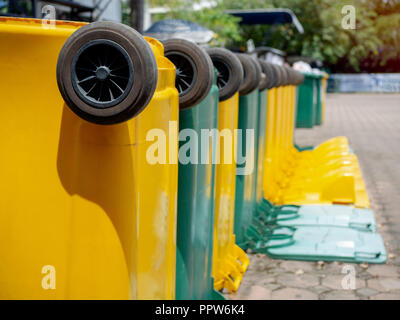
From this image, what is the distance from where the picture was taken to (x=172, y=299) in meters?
2.67

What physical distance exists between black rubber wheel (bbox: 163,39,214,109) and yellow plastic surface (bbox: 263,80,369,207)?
3349mm

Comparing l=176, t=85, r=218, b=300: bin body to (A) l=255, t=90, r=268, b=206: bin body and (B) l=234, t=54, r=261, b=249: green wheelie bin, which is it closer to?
(B) l=234, t=54, r=261, b=249: green wheelie bin

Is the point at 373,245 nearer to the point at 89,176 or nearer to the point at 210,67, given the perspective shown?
the point at 210,67

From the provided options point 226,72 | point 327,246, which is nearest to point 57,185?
point 226,72

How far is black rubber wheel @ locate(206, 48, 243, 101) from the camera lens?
3838 millimetres

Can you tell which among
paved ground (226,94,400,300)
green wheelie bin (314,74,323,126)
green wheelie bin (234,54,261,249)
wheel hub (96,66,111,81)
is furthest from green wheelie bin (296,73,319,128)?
wheel hub (96,66,111,81)

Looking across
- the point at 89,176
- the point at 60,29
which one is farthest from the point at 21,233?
the point at 60,29

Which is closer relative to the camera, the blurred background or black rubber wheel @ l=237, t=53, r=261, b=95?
black rubber wheel @ l=237, t=53, r=261, b=95

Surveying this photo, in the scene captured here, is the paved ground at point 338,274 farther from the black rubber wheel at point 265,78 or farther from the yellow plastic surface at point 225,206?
the black rubber wheel at point 265,78

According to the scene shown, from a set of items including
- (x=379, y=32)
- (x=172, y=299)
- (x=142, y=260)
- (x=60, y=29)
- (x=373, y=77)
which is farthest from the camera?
(x=379, y=32)

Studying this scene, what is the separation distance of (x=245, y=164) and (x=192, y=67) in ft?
6.67

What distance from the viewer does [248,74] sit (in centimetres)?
452

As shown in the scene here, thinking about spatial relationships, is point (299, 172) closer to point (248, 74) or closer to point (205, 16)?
point (248, 74)
